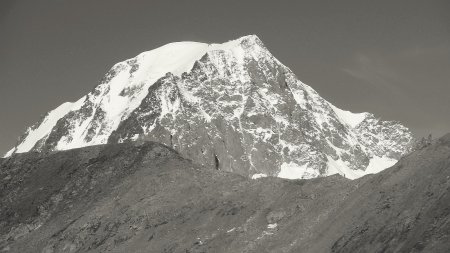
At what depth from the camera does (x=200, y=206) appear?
68.9m

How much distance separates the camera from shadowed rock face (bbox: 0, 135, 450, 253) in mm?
53000

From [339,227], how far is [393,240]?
7.05 metres

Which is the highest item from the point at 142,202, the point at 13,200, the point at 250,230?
the point at 13,200

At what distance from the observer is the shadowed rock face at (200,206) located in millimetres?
53000

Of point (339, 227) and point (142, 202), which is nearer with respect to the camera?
point (339, 227)

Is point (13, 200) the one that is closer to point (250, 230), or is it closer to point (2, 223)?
point (2, 223)

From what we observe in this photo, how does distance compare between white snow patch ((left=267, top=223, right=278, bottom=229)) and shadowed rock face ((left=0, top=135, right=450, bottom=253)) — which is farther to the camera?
white snow patch ((left=267, top=223, right=278, bottom=229))

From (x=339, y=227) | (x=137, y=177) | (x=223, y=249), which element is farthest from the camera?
(x=137, y=177)

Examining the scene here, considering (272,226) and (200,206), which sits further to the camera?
(200,206)

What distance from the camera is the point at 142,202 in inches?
2864

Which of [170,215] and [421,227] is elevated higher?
[170,215]

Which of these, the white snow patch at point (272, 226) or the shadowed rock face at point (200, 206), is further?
the white snow patch at point (272, 226)

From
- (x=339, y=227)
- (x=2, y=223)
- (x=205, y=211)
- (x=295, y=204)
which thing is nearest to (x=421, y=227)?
(x=339, y=227)

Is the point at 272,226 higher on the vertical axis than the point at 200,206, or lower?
lower
